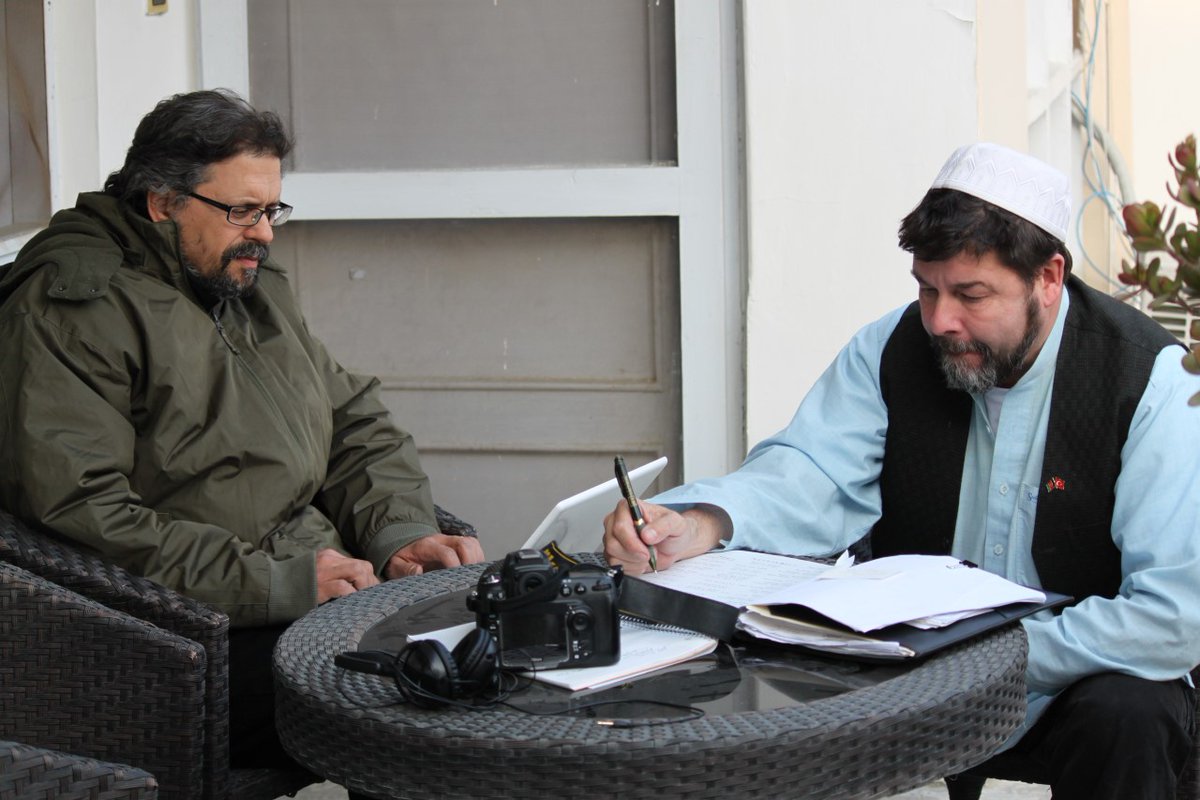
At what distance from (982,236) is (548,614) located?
110 centimetres

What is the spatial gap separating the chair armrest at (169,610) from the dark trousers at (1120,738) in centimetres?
136

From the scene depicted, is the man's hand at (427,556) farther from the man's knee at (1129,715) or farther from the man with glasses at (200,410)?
the man's knee at (1129,715)

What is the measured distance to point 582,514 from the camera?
231 centimetres

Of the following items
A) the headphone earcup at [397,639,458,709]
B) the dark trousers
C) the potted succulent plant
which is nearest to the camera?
the potted succulent plant

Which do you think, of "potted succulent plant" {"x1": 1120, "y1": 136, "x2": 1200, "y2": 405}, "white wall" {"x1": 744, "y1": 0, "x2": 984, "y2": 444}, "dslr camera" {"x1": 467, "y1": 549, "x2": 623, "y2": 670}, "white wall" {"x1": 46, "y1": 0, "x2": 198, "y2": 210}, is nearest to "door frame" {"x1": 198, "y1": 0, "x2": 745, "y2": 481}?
"white wall" {"x1": 744, "y1": 0, "x2": 984, "y2": 444}

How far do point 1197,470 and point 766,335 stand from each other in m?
1.79

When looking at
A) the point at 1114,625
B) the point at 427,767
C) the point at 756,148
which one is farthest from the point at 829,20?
the point at 427,767

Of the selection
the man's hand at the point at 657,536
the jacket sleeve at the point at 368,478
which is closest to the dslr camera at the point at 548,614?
the man's hand at the point at 657,536

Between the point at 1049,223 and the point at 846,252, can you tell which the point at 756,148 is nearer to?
the point at 846,252

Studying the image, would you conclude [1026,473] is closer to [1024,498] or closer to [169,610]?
[1024,498]

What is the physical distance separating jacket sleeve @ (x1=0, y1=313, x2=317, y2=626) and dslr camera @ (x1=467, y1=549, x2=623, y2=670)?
0.91m

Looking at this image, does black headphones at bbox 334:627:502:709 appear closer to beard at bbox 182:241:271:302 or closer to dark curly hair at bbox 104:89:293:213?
beard at bbox 182:241:271:302

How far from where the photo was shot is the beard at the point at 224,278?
2.86 meters

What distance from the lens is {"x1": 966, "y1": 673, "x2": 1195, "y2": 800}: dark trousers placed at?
2.09 m
